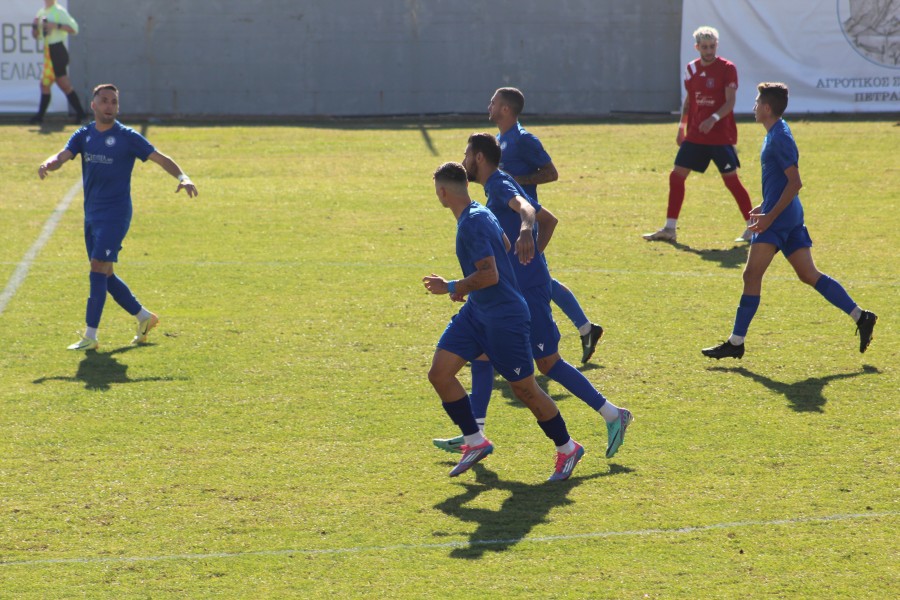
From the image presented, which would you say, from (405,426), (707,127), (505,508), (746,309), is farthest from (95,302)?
(707,127)

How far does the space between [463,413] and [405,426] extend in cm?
100

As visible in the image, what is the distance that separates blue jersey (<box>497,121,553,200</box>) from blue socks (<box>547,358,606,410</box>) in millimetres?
1854

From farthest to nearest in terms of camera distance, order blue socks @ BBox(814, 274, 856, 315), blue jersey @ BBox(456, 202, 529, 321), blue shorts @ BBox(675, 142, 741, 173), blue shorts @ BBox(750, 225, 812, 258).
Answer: blue shorts @ BBox(675, 142, 741, 173)
blue socks @ BBox(814, 274, 856, 315)
blue shorts @ BBox(750, 225, 812, 258)
blue jersey @ BBox(456, 202, 529, 321)

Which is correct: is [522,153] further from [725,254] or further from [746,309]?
[725,254]

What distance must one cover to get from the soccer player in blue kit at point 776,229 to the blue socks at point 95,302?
4.97m

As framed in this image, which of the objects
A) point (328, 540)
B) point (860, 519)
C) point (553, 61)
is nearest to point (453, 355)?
point (328, 540)

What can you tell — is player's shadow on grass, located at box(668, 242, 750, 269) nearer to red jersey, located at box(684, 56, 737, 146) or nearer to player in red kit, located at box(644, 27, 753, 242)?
player in red kit, located at box(644, 27, 753, 242)

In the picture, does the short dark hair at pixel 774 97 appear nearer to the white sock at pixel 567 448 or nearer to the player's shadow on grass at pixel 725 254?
the white sock at pixel 567 448

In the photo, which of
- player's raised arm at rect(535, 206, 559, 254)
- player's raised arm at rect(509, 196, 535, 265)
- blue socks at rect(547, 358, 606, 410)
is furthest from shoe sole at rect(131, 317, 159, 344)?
player's raised arm at rect(509, 196, 535, 265)

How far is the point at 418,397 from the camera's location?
8.48 metres

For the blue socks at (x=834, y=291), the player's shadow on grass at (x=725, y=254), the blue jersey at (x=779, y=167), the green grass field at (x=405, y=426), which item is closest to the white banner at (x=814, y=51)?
the green grass field at (x=405, y=426)

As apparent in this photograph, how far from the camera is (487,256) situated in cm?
639

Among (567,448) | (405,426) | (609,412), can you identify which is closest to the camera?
(567,448)

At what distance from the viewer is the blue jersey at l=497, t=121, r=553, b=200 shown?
875cm
